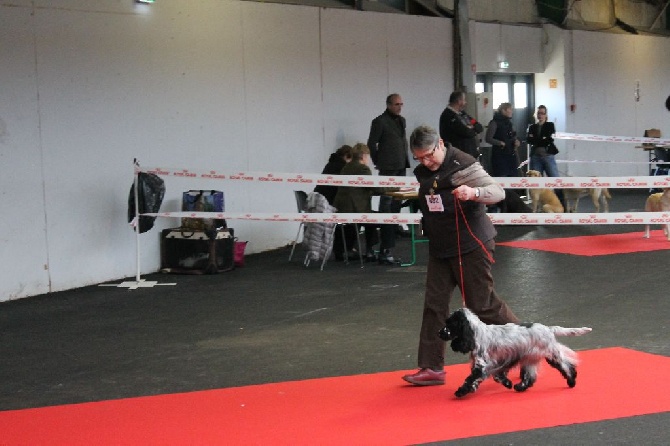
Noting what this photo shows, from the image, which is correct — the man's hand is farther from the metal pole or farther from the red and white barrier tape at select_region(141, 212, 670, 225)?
the metal pole

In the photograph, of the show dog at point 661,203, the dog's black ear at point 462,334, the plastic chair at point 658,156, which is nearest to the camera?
the dog's black ear at point 462,334

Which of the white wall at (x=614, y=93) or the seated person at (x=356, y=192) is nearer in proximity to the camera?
the seated person at (x=356, y=192)

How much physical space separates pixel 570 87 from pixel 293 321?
1327 cm

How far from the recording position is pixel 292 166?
41.2 feet

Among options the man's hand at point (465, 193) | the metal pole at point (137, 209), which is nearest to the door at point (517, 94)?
the metal pole at point (137, 209)

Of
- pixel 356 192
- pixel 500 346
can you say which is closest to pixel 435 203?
pixel 500 346

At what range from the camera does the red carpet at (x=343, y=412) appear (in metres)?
4.58

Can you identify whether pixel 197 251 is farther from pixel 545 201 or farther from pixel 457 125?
pixel 545 201

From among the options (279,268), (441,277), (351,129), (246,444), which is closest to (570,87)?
(351,129)

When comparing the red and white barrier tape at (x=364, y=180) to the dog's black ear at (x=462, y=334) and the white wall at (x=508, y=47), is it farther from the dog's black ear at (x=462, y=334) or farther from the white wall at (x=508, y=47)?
the white wall at (x=508, y=47)

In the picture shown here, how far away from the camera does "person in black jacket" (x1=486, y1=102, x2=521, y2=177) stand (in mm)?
15375

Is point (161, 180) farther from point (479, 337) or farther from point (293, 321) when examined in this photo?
point (479, 337)

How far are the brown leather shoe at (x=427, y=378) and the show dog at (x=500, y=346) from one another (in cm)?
30

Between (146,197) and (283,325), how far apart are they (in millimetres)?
3080
